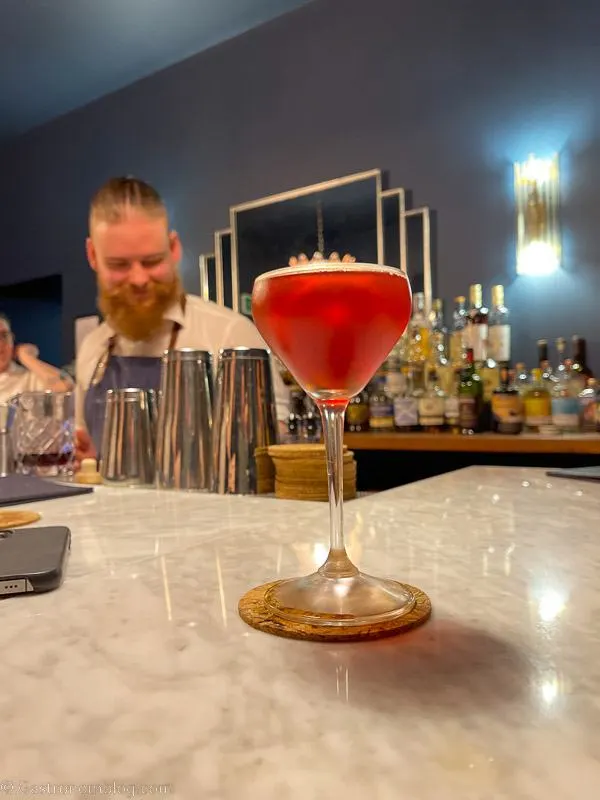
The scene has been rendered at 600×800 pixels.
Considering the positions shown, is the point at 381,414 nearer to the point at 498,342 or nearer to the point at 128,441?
the point at 498,342

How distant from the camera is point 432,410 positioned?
2707mm

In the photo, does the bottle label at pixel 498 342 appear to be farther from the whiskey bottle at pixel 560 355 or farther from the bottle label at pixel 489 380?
the whiskey bottle at pixel 560 355

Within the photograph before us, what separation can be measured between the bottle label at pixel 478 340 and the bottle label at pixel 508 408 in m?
0.24

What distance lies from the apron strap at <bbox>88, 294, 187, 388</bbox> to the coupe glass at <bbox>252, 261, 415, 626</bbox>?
2.10 metres

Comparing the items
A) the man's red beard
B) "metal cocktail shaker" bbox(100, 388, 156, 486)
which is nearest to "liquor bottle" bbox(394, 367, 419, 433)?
the man's red beard

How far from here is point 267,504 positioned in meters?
0.95

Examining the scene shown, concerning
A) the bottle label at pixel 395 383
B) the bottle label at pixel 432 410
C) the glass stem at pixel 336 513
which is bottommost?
the glass stem at pixel 336 513

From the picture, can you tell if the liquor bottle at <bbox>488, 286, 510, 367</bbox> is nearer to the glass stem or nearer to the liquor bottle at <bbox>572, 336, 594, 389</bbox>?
the liquor bottle at <bbox>572, 336, 594, 389</bbox>

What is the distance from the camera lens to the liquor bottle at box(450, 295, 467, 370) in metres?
2.81

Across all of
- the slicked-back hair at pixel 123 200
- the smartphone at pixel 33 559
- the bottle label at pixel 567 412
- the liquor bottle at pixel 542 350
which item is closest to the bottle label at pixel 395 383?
the liquor bottle at pixel 542 350

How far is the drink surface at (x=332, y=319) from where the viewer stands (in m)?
0.48

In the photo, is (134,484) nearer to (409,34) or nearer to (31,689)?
(31,689)

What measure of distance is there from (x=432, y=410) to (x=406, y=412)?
110 mm

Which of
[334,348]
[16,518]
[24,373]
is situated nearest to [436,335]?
[24,373]
